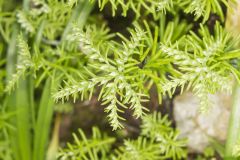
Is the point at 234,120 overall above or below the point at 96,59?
below

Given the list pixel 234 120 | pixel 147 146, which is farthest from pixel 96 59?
pixel 234 120

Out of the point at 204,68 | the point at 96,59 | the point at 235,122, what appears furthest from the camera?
the point at 96,59

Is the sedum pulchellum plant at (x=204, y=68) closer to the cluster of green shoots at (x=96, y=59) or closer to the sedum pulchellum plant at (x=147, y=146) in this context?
the cluster of green shoots at (x=96, y=59)

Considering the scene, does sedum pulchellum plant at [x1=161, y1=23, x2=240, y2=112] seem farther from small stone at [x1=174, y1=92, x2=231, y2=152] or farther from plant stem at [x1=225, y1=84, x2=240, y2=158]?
small stone at [x1=174, y1=92, x2=231, y2=152]

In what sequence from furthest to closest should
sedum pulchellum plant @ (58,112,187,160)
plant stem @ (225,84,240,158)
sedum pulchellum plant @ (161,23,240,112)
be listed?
sedum pulchellum plant @ (58,112,187,160) → plant stem @ (225,84,240,158) → sedum pulchellum plant @ (161,23,240,112)

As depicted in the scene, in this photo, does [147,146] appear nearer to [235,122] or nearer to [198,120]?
[198,120]

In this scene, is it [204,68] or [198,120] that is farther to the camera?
[198,120]

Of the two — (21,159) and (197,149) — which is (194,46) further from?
(21,159)

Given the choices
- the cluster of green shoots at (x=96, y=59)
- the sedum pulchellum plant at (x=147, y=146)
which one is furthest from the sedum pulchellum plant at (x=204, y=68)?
the sedum pulchellum plant at (x=147, y=146)

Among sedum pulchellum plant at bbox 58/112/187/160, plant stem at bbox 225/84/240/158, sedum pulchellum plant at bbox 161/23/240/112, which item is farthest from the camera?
sedum pulchellum plant at bbox 58/112/187/160

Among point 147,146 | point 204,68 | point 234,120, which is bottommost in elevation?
point 147,146

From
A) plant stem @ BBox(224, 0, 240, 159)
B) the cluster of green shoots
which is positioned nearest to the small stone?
the cluster of green shoots

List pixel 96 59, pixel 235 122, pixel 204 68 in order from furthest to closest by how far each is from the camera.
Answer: pixel 96 59 → pixel 235 122 → pixel 204 68
